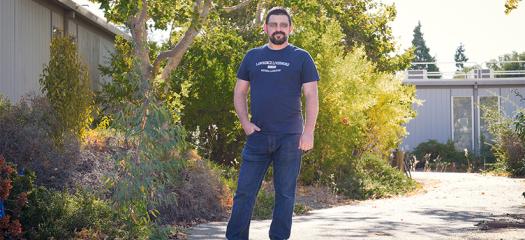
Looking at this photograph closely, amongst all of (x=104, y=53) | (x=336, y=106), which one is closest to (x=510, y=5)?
(x=336, y=106)

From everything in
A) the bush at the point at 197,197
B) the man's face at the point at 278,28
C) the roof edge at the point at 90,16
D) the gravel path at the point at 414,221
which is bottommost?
the gravel path at the point at 414,221

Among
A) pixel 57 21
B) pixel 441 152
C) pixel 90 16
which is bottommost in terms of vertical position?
pixel 441 152

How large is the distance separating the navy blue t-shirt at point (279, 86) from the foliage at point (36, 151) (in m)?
3.13

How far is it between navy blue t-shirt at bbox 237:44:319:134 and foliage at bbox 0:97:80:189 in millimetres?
3131

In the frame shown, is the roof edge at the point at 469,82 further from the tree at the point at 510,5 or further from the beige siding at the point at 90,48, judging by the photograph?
the tree at the point at 510,5

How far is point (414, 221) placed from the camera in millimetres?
9156

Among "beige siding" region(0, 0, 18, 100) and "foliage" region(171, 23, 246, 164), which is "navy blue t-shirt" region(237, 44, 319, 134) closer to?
"beige siding" region(0, 0, 18, 100)

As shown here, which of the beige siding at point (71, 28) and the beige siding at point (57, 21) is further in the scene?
the beige siding at point (71, 28)

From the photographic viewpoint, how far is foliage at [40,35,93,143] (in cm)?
1035

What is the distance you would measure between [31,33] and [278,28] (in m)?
8.41

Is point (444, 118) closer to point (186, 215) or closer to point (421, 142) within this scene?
point (421, 142)

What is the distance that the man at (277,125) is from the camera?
223 inches

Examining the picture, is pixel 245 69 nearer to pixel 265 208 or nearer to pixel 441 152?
pixel 265 208

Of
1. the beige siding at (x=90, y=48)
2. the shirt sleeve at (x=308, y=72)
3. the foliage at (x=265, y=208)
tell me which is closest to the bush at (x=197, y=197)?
the foliage at (x=265, y=208)
